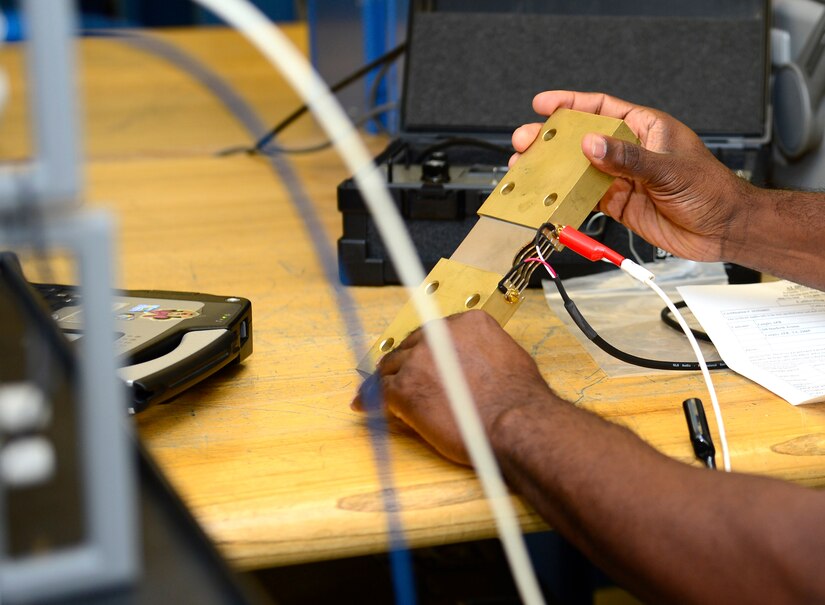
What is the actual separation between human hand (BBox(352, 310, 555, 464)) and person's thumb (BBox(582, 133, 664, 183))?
155 millimetres

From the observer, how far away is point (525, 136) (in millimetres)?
792

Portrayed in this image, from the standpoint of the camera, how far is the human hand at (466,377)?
1.94 ft

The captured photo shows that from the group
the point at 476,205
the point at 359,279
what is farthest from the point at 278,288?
Result: the point at 476,205

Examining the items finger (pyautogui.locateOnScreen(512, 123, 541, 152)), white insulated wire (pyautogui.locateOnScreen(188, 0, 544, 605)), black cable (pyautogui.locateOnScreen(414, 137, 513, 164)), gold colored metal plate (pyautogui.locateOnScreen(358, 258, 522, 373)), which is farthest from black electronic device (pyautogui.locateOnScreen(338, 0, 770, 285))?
white insulated wire (pyautogui.locateOnScreen(188, 0, 544, 605))

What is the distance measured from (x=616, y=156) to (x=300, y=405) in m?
0.29

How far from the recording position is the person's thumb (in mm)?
713

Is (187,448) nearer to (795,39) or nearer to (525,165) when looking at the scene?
(525,165)

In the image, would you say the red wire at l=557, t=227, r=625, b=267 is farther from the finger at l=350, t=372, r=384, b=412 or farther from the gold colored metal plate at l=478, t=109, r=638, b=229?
the finger at l=350, t=372, r=384, b=412

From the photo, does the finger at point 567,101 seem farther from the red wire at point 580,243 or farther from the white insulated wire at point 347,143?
the white insulated wire at point 347,143

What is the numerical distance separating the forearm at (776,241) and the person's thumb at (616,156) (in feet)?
0.46

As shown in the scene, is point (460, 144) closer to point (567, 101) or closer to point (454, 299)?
point (567, 101)

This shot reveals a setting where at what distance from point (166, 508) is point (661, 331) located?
0.56 meters

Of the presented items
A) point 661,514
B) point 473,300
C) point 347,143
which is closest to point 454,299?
point 473,300

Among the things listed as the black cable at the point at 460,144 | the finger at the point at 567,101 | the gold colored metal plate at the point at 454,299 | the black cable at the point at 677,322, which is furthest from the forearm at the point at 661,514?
the black cable at the point at 460,144
